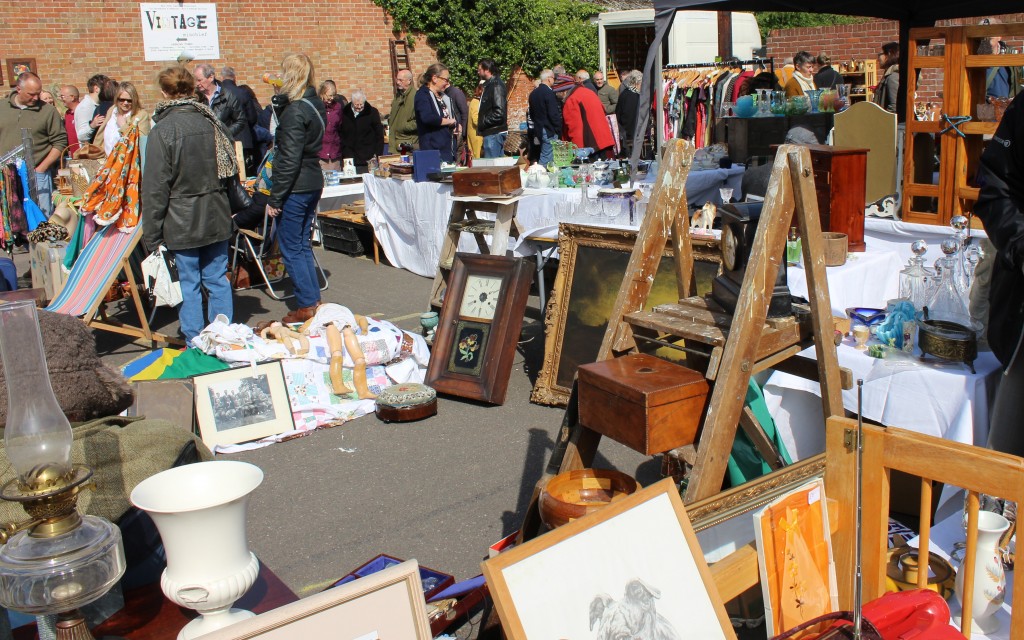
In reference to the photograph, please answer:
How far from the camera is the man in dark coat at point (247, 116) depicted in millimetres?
10312

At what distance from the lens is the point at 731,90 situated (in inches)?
452

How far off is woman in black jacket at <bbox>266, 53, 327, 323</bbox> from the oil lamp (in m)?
3.95

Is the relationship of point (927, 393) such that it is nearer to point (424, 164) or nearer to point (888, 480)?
Answer: point (888, 480)

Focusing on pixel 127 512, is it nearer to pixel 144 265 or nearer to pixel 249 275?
pixel 144 265

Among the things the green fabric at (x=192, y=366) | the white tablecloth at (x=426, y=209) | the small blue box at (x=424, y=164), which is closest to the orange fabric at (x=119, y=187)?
the green fabric at (x=192, y=366)

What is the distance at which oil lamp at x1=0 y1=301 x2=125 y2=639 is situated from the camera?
1439 millimetres

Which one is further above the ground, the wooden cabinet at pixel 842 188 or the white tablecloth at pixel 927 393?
the wooden cabinet at pixel 842 188

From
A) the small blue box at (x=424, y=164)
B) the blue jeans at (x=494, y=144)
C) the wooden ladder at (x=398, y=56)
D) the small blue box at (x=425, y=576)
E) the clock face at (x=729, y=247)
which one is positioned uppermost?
the wooden ladder at (x=398, y=56)

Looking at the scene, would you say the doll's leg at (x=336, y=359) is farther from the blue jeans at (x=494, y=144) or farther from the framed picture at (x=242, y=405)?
the blue jeans at (x=494, y=144)

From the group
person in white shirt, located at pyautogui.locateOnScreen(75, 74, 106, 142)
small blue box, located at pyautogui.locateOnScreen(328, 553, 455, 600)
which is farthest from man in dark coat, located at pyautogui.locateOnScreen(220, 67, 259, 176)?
small blue box, located at pyautogui.locateOnScreen(328, 553, 455, 600)

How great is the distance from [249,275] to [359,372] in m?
3.07

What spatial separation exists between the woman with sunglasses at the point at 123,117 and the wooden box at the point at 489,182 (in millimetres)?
2164

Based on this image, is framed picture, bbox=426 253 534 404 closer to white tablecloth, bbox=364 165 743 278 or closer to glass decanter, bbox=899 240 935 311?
white tablecloth, bbox=364 165 743 278

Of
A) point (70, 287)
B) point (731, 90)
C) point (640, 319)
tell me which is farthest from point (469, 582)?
point (731, 90)
